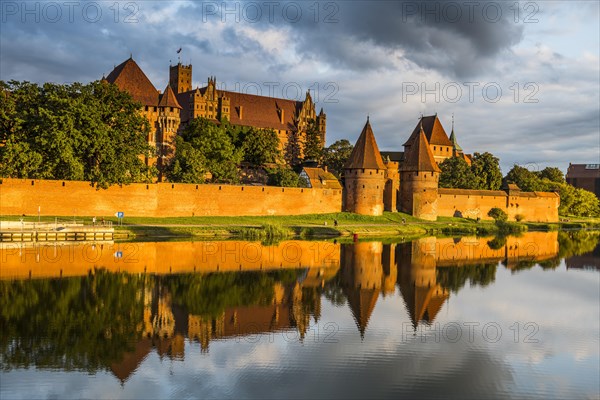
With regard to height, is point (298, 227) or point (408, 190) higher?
point (408, 190)

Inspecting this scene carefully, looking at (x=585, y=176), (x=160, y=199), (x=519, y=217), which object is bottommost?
(x=519, y=217)

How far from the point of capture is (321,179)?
131ft

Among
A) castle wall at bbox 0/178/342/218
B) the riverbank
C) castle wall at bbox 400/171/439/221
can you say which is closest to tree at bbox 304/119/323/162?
castle wall at bbox 400/171/439/221

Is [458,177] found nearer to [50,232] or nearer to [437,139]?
[437,139]

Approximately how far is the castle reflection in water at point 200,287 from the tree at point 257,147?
20561 mm

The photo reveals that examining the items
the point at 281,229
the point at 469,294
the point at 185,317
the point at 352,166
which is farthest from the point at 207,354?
the point at 352,166

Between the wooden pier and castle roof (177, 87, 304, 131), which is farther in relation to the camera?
castle roof (177, 87, 304, 131)

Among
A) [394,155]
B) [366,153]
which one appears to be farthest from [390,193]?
[394,155]

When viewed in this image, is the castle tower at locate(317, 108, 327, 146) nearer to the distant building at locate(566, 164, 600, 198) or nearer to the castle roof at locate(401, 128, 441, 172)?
the castle roof at locate(401, 128, 441, 172)

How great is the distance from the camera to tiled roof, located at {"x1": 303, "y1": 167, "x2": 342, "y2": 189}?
3909cm

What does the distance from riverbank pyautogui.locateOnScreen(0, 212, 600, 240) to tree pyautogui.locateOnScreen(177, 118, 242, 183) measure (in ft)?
16.5

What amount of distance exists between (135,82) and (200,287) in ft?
97.1

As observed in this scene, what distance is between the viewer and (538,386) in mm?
8227

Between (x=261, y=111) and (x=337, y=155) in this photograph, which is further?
(x=261, y=111)
